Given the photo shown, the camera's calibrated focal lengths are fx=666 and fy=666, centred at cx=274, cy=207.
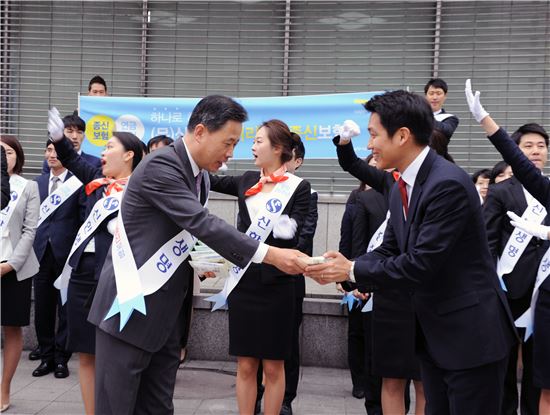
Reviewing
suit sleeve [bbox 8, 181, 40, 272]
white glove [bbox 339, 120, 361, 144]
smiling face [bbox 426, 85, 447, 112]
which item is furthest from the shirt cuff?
smiling face [bbox 426, 85, 447, 112]

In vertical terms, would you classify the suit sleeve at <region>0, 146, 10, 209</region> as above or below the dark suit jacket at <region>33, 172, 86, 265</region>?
above

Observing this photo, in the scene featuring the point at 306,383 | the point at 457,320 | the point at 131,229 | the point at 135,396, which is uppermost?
the point at 131,229

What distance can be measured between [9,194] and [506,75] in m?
6.20

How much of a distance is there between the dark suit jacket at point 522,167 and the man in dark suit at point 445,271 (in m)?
0.79

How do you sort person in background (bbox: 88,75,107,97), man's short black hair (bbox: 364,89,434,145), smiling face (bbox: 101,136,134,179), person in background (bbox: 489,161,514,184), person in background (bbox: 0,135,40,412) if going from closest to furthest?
man's short black hair (bbox: 364,89,434,145) < smiling face (bbox: 101,136,134,179) < person in background (bbox: 0,135,40,412) < person in background (bbox: 489,161,514,184) < person in background (bbox: 88,75,107,97)

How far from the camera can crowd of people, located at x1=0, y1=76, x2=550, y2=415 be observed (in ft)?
9.47

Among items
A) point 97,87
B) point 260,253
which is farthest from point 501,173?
point 97,87

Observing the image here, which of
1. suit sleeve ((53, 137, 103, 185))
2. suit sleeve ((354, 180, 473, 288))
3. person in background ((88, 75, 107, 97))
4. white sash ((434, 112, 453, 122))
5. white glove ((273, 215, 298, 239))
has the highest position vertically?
person in background ((88, 75, 107, 97))

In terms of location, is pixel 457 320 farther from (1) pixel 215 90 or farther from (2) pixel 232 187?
(1) pixel 215 90

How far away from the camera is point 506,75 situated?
27.4ft

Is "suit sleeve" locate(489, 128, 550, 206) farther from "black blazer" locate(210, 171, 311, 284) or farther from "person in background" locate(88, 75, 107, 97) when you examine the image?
"person in background" locate(88, 75, 107, 97)

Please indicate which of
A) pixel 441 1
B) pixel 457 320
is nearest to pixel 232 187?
pixel 457 320

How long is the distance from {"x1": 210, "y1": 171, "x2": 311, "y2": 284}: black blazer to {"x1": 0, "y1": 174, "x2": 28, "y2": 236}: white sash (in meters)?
1.51

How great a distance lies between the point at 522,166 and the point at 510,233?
1201 millimetres
